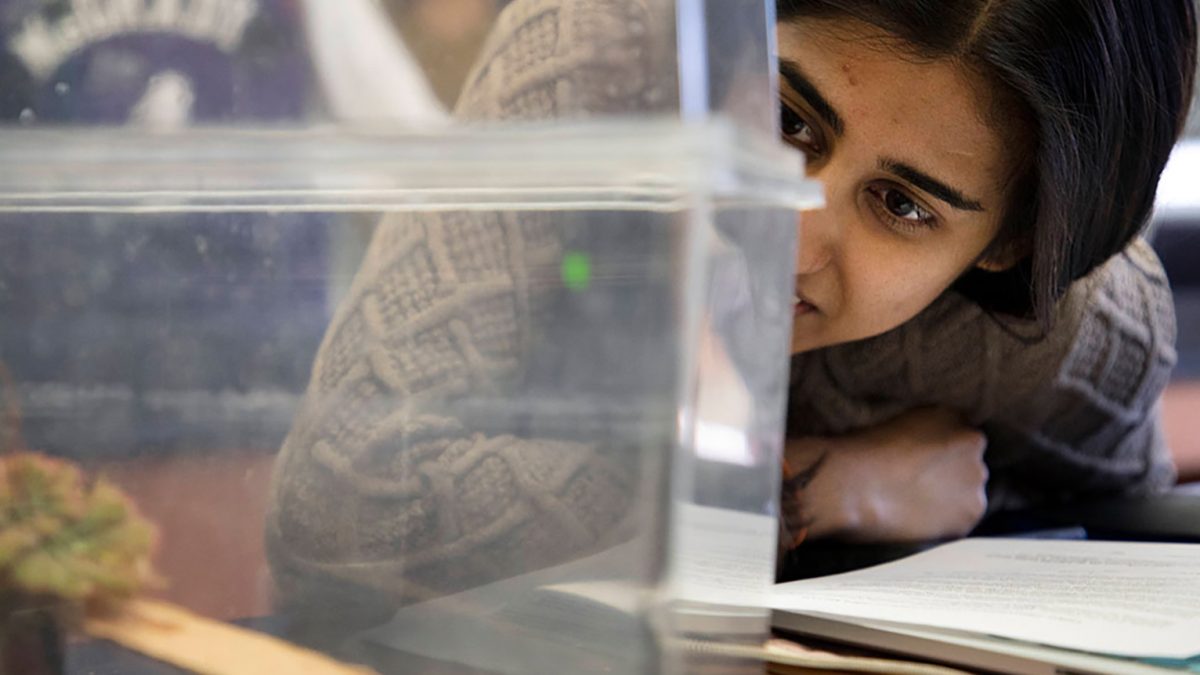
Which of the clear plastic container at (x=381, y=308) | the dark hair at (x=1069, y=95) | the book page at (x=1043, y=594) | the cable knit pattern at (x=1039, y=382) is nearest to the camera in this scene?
the clear plastic container at (x=381, y=308)

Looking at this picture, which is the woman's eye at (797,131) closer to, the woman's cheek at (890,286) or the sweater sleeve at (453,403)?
the woman's cheek at (890,286)

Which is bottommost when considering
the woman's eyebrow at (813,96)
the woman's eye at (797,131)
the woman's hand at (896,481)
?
the woman's hand at (896,481)

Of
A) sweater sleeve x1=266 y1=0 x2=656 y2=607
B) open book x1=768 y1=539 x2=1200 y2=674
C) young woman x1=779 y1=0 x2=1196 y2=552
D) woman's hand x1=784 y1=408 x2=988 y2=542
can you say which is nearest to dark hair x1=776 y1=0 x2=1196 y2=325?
young woman x1=779 y1=0 x2=1196 y2=552

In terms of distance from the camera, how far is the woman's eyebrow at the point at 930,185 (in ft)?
2.40

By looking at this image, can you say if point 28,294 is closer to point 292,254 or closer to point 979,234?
point 292,254

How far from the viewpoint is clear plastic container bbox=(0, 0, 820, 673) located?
39cm

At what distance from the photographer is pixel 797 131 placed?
74 cm

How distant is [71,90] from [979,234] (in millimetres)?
626

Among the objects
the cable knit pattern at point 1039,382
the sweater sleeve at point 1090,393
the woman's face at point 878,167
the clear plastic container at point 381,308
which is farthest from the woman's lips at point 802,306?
the clear plastic container at point 381,308

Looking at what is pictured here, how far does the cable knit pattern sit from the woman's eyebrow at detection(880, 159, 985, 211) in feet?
0.54

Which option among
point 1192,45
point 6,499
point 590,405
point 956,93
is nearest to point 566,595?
point 590,405

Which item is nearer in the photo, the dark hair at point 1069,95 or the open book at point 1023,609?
the open book at point 1023,609

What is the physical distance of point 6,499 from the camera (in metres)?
0.41

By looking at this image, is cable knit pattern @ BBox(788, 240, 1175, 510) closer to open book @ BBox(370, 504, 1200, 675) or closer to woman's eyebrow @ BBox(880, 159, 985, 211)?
woman's eyebrow @ BBox(880, 159, 985, 211)
